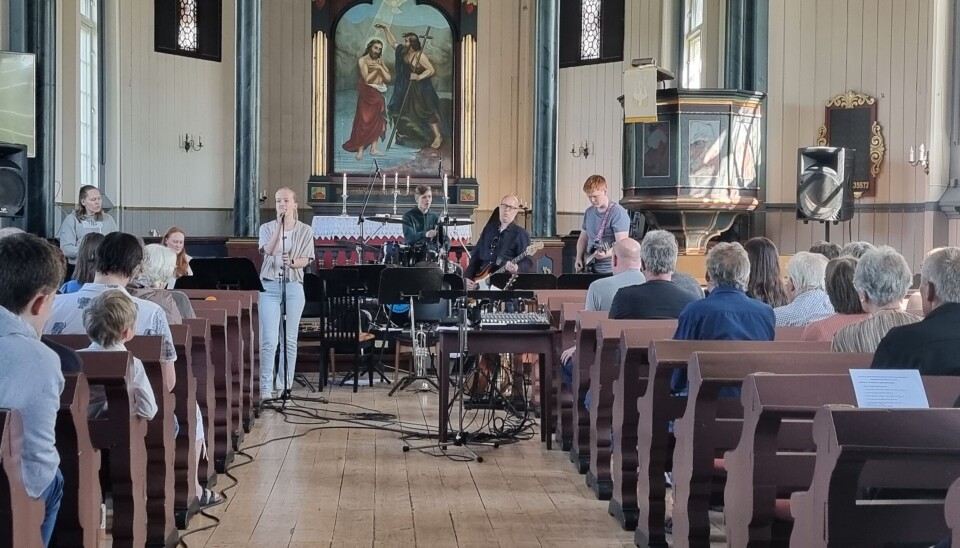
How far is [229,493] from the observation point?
5543 millimetres

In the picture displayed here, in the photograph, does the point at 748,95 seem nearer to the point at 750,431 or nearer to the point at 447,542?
the point at 447,542

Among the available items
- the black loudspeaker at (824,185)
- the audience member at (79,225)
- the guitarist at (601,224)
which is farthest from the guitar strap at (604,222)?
the audience member at (79,225)

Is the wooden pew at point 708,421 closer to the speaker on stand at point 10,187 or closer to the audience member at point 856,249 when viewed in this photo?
the audience member at point 856,249

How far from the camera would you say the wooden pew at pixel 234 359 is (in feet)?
21.3

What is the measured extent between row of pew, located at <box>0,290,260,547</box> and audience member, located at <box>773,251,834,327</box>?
278 cm

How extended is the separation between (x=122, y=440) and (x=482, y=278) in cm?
584

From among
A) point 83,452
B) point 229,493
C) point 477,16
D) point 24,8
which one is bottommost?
point 229,493

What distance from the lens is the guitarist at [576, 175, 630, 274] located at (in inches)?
354

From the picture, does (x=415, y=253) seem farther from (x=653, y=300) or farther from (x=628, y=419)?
(x=628, y=419)

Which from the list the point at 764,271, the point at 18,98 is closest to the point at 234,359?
the point at 764,271

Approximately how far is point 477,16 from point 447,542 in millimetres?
13855

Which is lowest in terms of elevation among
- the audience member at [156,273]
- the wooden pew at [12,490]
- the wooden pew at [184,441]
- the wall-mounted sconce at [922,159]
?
the wooden pew at [184,441]

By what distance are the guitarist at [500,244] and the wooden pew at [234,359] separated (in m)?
2.75

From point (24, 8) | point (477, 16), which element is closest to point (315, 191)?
point (477, 16)
